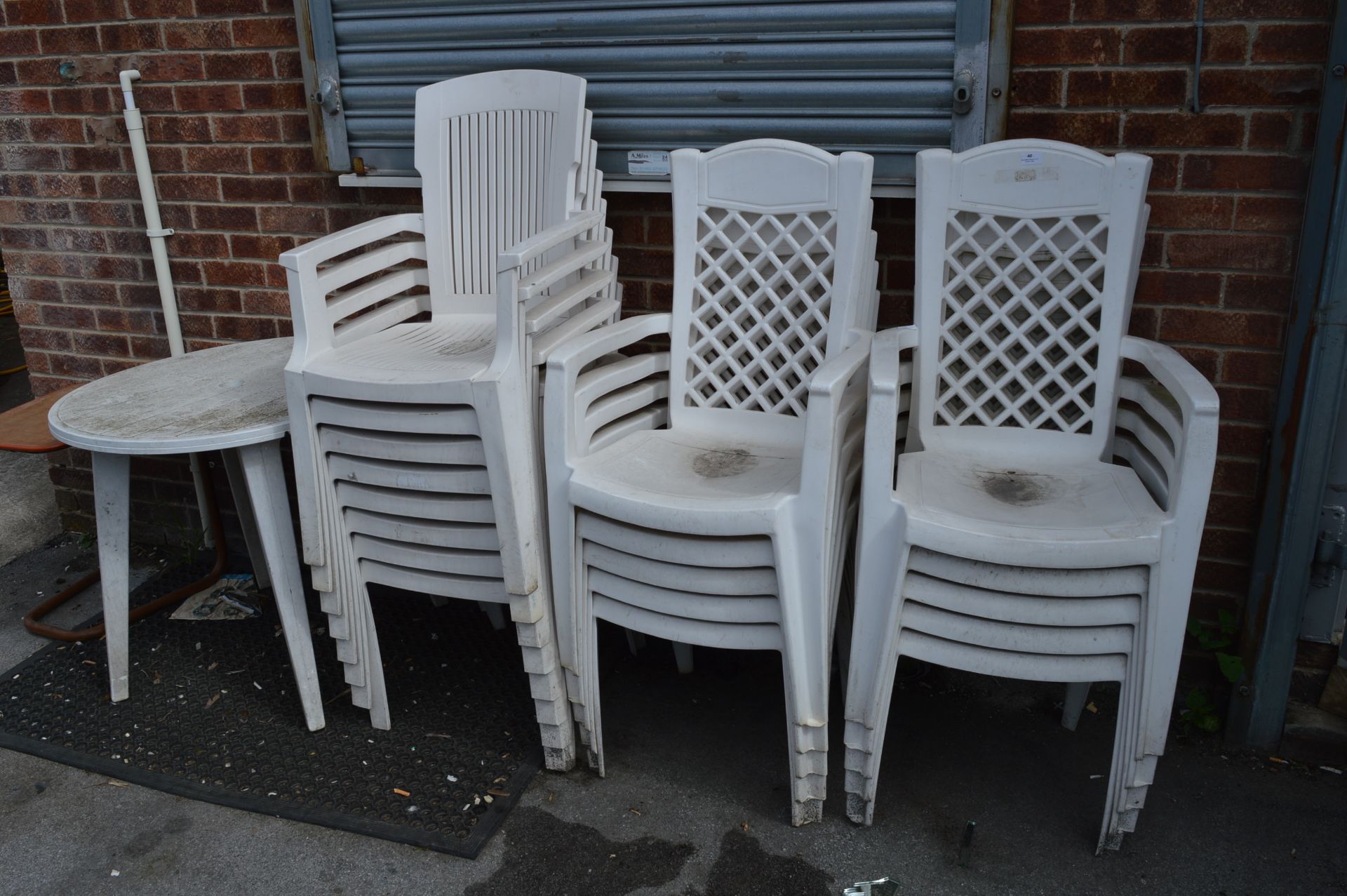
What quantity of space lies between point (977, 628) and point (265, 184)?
8.43 ft

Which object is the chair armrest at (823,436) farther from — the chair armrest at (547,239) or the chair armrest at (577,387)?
the chair armrest at (547,239)

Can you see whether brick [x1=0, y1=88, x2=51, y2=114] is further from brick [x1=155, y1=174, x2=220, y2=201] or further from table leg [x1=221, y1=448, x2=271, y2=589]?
table leg [x1=221, y1=448, x2=271, y2=589]

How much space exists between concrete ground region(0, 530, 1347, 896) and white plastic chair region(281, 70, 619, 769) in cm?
29

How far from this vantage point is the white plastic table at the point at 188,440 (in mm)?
2496

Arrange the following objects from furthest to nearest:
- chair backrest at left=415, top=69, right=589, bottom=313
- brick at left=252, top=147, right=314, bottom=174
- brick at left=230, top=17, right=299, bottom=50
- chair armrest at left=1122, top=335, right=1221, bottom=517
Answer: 1. brick at left=252, top=147, right=314, bottom=174
2. brick at left=230, top=17, right=299, bottom=50
3. chair backrest at left=415, top=69, right=589, bottom=313
4. chair armrest at left=1122, top=335, right=1221, bottom=517

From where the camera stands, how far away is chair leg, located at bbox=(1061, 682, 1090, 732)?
267cm

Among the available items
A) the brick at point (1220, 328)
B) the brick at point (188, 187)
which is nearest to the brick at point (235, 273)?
the brick at point (188, 187)

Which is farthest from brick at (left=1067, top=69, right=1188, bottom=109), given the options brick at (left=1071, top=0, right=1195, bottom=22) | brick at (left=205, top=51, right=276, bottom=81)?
brick at (left=205, top=51, right=276, bottom=81)

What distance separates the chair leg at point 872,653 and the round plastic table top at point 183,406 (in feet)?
4.60

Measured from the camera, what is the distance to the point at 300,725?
9.28ft

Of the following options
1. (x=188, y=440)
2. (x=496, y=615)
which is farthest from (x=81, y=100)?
(x=496, y=615)

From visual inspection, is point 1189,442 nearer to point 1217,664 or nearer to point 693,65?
point 1217,664

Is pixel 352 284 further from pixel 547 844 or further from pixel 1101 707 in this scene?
pixel 1101 707

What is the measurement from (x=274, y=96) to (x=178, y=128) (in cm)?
41
